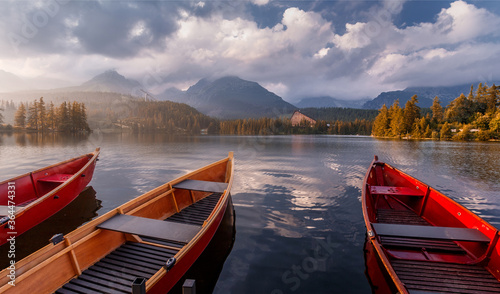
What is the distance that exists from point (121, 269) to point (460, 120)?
131105 millimetres

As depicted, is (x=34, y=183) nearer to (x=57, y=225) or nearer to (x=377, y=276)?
(x=57, y=225)

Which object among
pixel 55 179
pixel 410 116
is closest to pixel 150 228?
pixel 55 179

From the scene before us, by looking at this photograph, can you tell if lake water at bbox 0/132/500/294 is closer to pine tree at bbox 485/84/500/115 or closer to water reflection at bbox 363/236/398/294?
water reflection at bbox 363/236/398/294

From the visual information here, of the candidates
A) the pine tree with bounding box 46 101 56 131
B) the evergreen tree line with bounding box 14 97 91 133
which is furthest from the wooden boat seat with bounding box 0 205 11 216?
the pine tree with bounding box 46 101 56 131

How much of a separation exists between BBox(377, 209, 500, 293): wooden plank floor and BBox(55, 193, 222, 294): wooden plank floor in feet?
21.6

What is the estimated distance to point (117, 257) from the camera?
6523 mm

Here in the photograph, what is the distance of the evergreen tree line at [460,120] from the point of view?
258 feet

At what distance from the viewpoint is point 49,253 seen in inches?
202

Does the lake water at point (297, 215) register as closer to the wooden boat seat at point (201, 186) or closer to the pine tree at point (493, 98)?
the wooden boat seat at point (201, 186)

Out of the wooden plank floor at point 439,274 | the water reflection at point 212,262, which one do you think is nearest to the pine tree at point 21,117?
the water reflection at point 212,262

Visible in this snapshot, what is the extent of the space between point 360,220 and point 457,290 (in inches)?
257

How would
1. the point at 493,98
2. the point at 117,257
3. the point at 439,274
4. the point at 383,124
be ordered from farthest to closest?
the point at 383,124
the point at 493,98
the point at 117,257
the point at 439,274

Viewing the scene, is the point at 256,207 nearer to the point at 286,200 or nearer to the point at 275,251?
the point at 286,200

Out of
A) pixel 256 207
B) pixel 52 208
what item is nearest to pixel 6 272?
pixel 52 208
